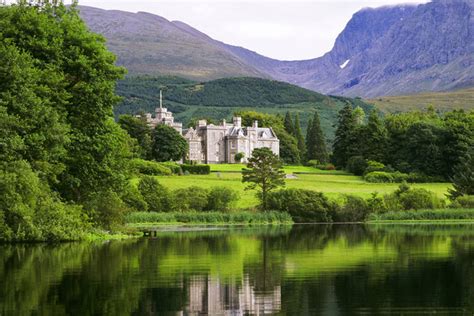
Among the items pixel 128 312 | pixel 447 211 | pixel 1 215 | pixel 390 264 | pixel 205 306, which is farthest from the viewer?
pixel 447 211

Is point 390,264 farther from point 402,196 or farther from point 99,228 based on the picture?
point 402,196

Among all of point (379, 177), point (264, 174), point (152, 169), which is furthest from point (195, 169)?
point (264, 174)

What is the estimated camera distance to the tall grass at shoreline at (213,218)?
6506cm

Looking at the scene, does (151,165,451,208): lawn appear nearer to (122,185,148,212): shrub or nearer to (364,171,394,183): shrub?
(364,171,394,183): shrub

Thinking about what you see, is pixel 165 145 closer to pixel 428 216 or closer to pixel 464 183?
pixel 464 183

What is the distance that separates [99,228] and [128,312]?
29653 mm

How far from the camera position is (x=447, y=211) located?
7262cm

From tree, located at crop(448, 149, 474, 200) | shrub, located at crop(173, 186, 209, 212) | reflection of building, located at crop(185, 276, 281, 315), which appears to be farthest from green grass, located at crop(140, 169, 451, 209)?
reflection of building, located at crop(185, 276, 281, 315)

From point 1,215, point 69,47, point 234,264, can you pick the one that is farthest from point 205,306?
point 69,47

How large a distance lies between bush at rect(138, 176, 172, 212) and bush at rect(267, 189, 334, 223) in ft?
29.4

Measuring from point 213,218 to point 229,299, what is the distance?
48.9m

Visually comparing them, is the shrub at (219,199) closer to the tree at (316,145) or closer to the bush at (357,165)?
the bush at (357,165)

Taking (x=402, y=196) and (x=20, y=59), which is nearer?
(x=20, y=59)

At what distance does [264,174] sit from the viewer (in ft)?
243
